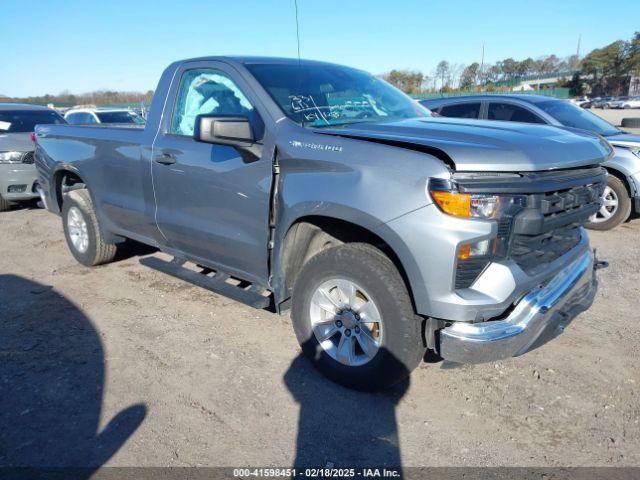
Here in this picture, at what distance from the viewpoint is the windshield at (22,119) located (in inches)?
348

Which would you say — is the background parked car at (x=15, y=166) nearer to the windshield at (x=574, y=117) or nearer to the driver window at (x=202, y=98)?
the driver window at (x=202, y=98)

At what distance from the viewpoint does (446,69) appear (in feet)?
149

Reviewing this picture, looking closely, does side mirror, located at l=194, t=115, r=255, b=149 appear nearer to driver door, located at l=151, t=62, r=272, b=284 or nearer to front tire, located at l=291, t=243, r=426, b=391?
driver door, located at l=151, t=62, r=272, b=284

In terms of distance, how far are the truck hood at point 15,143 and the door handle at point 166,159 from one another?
18.0 ft

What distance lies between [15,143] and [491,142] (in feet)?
26.8

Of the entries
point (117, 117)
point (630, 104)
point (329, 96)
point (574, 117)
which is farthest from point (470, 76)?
point (329, 96)

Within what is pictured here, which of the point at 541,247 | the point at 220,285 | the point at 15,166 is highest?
the point at 541,247

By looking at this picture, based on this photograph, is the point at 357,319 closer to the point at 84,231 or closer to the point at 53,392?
the point at 53,392

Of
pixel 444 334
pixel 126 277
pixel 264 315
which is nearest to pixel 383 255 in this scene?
pixel 444 334

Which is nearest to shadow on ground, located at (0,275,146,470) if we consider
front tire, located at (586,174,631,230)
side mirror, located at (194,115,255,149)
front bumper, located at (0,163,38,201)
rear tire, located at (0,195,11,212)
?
side mirror, located at (194,115,255,149)

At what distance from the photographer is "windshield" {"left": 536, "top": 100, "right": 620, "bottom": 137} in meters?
7.05

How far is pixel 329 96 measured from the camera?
12.3 feet

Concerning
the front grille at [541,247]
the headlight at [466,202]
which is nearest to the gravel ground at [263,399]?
the front grille at [541,247]

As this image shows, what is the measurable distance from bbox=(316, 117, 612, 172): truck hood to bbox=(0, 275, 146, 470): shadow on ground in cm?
218
